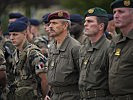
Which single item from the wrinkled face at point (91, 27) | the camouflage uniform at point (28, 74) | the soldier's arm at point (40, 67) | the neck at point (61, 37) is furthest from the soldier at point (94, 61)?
the camouflage uniform at point (28, 74)

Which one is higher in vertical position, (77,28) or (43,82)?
(77,28)

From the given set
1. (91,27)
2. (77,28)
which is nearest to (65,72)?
(91,27)

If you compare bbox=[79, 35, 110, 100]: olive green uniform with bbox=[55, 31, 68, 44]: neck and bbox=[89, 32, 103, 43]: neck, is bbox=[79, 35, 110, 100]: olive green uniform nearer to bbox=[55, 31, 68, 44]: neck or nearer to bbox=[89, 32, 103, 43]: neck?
bbox=[89, 32, 103, 43]: neck

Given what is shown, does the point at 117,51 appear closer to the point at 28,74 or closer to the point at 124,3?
the point at 124,3

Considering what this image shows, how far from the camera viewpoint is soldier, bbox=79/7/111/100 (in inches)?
283

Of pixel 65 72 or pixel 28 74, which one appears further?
pixel 28 74

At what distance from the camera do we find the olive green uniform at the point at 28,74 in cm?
866

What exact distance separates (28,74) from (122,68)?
252cm

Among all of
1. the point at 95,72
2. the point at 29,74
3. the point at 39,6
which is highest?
the point at 95,72

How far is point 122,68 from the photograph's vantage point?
21.6 feet

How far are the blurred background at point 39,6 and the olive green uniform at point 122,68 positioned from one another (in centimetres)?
1101

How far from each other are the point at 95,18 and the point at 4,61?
2.10 m

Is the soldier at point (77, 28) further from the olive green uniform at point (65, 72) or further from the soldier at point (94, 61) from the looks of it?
the soldier at point (94, 61)

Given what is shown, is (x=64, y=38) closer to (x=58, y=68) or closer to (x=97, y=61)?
(x=58, y=68)
